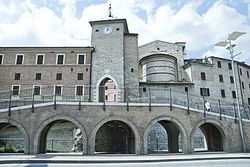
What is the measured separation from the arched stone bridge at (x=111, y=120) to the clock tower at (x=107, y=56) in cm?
1053

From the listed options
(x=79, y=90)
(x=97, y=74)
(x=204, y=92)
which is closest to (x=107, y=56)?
(x=97, y=74)

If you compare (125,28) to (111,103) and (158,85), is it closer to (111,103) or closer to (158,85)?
(158,85)

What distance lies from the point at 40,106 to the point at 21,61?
15.7 m

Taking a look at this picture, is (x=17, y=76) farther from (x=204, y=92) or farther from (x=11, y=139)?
(x=204, y=92)

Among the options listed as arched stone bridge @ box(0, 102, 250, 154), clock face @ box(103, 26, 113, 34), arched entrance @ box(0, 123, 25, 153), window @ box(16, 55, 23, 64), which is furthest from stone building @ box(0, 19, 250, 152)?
arched stone bridge @ box(0, 102, 250, 154)

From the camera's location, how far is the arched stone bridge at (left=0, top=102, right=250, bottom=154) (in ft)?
57.6

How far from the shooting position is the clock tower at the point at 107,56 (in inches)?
1192

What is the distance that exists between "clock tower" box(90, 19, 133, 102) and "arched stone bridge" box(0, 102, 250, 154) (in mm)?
10527

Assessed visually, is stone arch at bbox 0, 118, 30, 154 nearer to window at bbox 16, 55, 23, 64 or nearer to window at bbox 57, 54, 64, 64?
window at bbox 57, 54, 64, 64

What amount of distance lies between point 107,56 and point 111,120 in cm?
1500

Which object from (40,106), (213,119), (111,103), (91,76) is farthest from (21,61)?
(213,119)

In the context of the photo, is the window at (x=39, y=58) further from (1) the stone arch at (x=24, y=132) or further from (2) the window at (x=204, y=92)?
(2) the window at (x=204, y=92)

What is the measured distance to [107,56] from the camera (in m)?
31.4

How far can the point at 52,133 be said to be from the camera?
28.7m
